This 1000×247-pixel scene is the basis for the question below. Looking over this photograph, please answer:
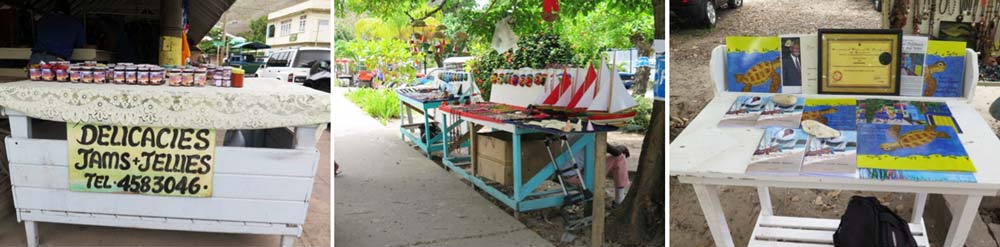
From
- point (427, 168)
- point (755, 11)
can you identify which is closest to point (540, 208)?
point (427, 168)

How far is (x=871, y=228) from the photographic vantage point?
2445mm

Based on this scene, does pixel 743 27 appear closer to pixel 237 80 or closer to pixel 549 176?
pixel 549 176

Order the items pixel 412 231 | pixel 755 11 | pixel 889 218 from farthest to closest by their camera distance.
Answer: pixel 755 11 < pixel 412 231 < pixel 889 218

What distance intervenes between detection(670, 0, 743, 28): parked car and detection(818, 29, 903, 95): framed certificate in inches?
205

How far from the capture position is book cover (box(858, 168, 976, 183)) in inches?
75.8

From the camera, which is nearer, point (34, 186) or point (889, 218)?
point (889, 218)

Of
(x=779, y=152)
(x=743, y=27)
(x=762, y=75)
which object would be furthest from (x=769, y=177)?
(x=743, y=27)

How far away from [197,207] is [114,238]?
684mm

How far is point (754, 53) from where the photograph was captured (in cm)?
303

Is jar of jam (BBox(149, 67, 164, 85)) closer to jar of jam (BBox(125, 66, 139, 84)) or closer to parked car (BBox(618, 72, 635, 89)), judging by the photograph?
jar of jam (BBox(125, 66, 139, 84))

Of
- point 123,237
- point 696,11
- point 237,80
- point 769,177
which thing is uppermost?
point 696,11

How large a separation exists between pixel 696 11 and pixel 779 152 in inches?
242

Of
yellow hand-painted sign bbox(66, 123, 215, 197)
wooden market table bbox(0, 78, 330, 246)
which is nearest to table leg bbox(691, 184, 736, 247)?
wooden market table bbox(0, 78, 330, 246)

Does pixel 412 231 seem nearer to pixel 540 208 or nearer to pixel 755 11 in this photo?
pixel 540 208
